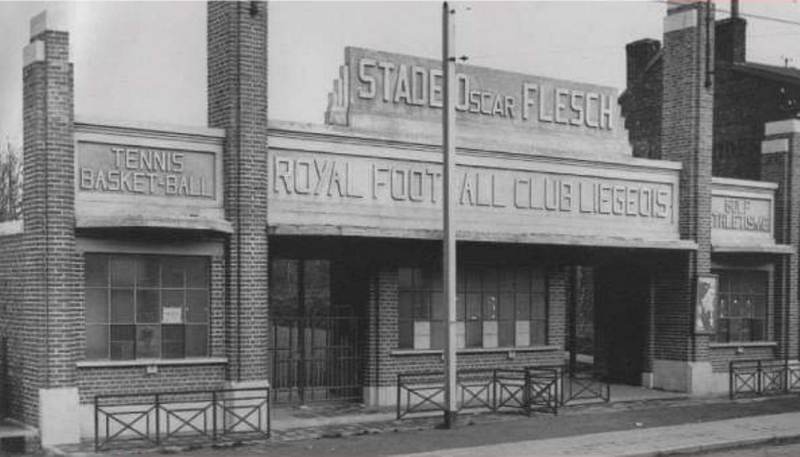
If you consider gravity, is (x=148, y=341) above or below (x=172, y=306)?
below

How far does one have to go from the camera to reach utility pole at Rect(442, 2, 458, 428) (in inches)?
647

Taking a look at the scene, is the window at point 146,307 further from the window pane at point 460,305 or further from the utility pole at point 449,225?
the window pane at point 460,305

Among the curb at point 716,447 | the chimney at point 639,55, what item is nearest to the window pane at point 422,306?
the curb at point 716,447

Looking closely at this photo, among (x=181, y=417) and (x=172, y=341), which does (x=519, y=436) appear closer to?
(x=181, y=417)

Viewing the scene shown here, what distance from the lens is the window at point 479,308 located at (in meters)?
19.9

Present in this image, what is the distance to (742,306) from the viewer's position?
24.4 metres

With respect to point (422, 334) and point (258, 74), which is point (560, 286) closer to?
point (422, 334)

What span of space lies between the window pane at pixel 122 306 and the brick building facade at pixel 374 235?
0.03m

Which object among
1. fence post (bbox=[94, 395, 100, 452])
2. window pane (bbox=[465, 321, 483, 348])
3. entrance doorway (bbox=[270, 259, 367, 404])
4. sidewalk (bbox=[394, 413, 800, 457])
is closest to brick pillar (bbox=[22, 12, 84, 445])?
fence post (bbox=[94, 395, 100, 452])

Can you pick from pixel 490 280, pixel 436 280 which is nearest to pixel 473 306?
pixel 490 280

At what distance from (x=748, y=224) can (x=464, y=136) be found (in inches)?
350

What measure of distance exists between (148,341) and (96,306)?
1038 millimetres

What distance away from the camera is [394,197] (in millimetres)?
18875

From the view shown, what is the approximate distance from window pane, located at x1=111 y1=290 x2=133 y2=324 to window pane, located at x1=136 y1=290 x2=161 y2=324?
13 cm
